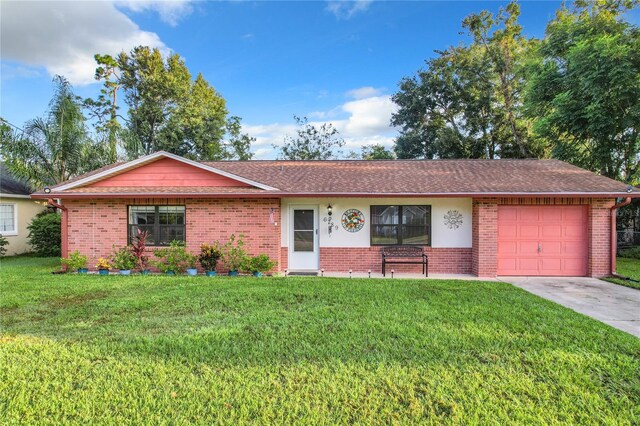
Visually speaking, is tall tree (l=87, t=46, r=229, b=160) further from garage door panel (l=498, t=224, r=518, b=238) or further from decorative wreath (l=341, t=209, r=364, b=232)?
garage door panel (l=498, t=224, r=518, b=238)

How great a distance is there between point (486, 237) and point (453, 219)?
100 cm

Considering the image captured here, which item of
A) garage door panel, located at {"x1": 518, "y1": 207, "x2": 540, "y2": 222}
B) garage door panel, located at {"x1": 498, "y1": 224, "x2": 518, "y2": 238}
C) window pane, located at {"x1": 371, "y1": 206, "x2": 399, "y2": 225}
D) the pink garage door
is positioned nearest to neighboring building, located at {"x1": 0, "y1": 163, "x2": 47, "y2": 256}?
window pane, located at {"x1": 371, "y1": 206, "x2": 399, "y2": 225}

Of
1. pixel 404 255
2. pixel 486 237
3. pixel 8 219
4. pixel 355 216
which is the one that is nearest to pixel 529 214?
pixel 486 237

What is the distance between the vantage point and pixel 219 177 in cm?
973

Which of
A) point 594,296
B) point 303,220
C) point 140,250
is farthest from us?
point 303,220

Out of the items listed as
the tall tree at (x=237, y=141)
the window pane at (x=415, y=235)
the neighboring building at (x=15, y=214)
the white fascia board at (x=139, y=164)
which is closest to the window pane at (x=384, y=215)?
the window pane at (x=415, y=235)

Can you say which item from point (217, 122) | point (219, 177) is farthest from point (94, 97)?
point (219, 177)

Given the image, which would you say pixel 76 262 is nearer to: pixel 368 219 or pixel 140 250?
pixel 140 250

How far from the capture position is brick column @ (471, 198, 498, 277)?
9.13 metres

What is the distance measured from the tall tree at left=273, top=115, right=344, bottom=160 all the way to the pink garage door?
841 inches

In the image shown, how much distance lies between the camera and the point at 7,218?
1436cm

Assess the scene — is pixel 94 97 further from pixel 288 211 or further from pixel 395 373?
pixel 395 373

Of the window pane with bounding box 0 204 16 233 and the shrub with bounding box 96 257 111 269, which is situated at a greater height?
the window pane with bounding box 0 204 16 233

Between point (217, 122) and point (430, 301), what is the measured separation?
23.7 meters
